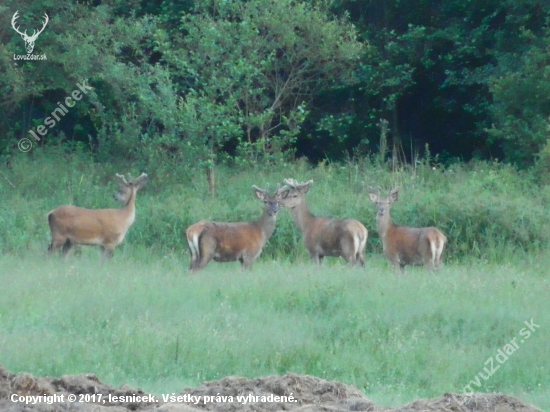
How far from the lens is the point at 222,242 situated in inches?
578

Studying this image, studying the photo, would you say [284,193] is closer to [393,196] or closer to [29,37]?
[393,196]

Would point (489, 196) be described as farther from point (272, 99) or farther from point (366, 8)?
point (366, 8)

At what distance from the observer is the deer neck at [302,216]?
1596 centimetres

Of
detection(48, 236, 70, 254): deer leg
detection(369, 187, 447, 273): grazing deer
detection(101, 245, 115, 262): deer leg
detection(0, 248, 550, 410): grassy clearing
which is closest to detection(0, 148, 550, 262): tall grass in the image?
detection(48, 236, 70, 254): deer leg

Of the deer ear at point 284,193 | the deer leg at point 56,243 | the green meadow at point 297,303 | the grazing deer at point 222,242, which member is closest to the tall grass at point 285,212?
the green meadow at point 297,303

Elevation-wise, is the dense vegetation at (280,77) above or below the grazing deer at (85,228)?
above

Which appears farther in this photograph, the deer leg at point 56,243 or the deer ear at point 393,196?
the deer ear at point 393,196

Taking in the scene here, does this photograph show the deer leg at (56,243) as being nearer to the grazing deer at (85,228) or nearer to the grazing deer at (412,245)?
the grazing deer at (85,228)

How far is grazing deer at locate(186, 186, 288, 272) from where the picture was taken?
574 inches

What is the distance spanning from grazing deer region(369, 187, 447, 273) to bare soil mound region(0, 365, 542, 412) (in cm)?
658

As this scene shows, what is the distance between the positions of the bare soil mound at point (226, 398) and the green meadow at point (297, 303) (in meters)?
0.95

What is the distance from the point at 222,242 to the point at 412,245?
9.45 feet

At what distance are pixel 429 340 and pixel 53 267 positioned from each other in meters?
6.14

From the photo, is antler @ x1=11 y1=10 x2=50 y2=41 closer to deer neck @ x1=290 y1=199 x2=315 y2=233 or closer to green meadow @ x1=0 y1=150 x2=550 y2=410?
green meadow @ x1=0 y1=150 x2=550 y2=410
